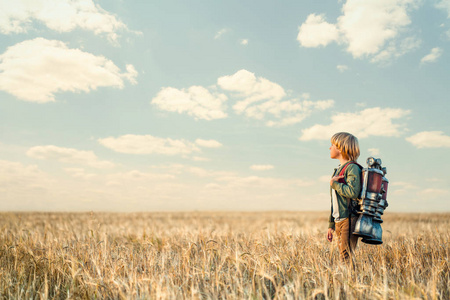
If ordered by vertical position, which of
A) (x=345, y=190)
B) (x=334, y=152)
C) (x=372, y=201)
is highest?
(x=334, y=152)

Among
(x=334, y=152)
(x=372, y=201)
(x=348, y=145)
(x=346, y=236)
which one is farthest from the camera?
(x=334, y=152)

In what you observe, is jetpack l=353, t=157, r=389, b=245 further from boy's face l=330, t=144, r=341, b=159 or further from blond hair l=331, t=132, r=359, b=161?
boy's face l=330, t=144, r=341, b=159

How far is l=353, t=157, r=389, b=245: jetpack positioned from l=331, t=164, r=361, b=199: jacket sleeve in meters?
0.09

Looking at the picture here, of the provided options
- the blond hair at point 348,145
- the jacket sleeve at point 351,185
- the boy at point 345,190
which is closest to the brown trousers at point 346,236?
the boy at point 345,190

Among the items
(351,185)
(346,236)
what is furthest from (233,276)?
(351,185)

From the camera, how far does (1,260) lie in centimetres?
608

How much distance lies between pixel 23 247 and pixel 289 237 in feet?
17.6

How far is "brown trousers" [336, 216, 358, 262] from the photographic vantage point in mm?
5082

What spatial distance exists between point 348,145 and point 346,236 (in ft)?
4.60

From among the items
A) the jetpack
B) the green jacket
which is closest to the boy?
the green jacket

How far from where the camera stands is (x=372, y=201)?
4816mm

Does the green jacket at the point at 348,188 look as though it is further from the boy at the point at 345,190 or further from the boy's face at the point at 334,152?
the boy's face at the point at 334,152

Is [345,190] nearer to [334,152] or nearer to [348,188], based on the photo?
[348,188]

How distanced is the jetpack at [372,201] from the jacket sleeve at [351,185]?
0.29 ft
